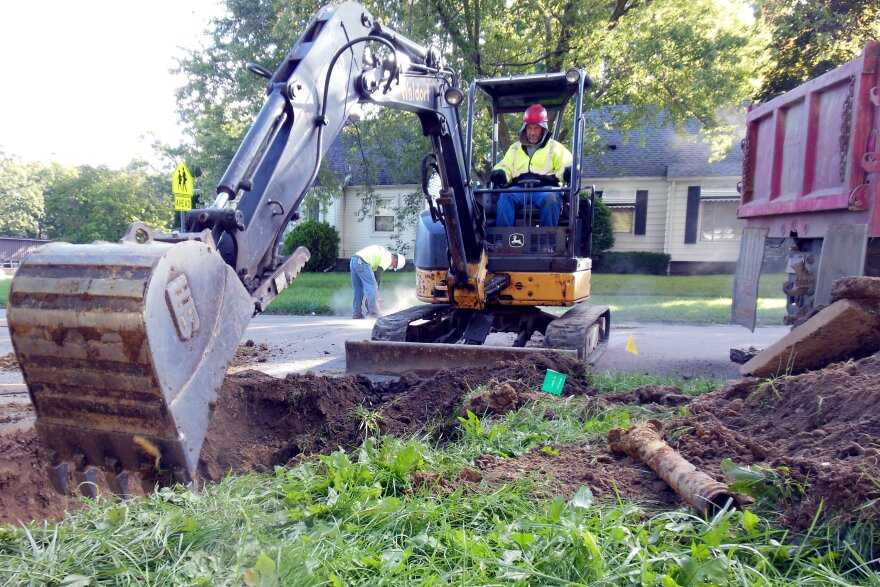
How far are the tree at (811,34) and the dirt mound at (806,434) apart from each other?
13.7 m

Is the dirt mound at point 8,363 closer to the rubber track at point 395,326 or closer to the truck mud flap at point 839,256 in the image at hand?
the rubber track at point 395,326

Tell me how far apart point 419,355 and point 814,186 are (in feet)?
13.2

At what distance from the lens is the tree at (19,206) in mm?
47219

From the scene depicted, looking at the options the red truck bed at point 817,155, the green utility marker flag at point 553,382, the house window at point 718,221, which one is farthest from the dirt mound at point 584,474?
the house window at point 718,221

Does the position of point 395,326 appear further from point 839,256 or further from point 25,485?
point 839,256

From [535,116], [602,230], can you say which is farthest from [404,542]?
[602,230]

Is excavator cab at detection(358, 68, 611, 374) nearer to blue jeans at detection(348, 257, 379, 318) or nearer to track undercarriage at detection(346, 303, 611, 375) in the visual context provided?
track undercarriage at detection(346, 303, 611, 375)

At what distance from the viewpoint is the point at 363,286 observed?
39.8 feet

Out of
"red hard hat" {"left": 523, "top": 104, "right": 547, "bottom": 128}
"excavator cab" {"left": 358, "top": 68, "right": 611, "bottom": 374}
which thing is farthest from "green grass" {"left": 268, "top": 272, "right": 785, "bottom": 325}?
"red hard hat" {"left": 523, "top": 104, "right": 547, "bottom": 128}

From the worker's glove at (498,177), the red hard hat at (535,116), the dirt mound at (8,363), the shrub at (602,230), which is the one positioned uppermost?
the red hard hat at (535,116)

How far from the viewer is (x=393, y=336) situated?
22.2 feet

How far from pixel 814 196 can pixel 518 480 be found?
4.74 m

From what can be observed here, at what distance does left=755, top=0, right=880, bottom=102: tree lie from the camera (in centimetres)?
1447

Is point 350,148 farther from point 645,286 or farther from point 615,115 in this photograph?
point 645,286
